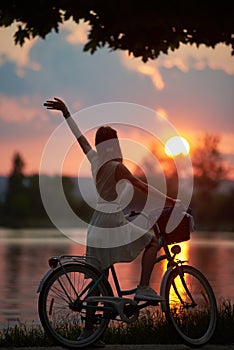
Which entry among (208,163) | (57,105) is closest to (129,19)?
(57,105)

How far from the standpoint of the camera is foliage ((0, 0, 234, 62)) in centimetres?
1057

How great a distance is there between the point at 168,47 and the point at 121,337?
13.5ft

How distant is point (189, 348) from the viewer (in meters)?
8.37

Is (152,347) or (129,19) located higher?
(129,19)

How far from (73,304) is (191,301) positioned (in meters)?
1.19

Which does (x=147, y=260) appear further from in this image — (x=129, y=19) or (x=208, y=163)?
(x=208, y=163)

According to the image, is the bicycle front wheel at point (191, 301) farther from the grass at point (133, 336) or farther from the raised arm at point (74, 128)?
the raised arm at point (74, 128)

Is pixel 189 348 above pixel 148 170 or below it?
below

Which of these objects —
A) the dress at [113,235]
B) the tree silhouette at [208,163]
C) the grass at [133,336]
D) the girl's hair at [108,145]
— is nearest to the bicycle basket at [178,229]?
the dress at [113,235]

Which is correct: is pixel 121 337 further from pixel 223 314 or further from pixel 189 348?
pixel 223 314

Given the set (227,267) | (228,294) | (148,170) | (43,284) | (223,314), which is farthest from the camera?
(148,170)

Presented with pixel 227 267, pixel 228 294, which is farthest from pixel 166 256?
pixel 227 267

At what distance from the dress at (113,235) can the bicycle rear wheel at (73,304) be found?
0.19 metres

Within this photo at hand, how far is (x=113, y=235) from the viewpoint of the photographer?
8336 millimetres
